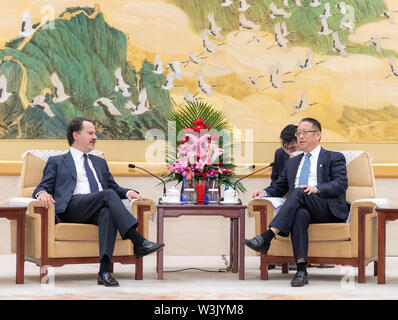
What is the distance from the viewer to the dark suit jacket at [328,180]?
5.16 meters

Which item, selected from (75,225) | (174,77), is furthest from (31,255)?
(174,77)

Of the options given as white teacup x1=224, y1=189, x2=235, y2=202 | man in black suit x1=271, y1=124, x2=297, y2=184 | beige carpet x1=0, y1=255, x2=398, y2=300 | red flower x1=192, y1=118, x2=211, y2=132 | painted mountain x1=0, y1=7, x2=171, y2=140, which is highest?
painted mountain x1=0, y1=7, x2=171, y2=140

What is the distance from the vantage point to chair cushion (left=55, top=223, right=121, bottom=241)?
4.93 m

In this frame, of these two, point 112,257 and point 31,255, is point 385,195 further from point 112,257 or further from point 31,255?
point 31,255

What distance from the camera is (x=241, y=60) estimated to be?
278 inches

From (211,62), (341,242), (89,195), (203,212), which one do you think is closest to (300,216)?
(341,242)

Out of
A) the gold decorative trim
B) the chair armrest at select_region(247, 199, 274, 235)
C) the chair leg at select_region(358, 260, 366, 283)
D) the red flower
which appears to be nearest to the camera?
the chair leg at select_region(358, 260, 366, 283)

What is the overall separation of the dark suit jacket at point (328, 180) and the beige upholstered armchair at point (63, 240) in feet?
3.61

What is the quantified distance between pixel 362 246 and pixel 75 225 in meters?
→ 1.99

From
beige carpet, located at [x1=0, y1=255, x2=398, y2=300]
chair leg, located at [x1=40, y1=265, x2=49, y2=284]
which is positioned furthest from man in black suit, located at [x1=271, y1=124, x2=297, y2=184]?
chair leg, located at [x1=40, y1=265, x2=49, y2=284]

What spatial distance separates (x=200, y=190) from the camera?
17.5 ft

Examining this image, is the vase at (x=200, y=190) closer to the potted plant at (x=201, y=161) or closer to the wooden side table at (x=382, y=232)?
the potted plant at (x=201, y=161)

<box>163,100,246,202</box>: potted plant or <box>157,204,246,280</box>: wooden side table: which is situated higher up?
<box>163,100,246,202</box>: potted plant

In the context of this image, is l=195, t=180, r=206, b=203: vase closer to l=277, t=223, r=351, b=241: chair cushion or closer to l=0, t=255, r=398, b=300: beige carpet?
l=0, t=255, r=398, b=300: beige carpet
